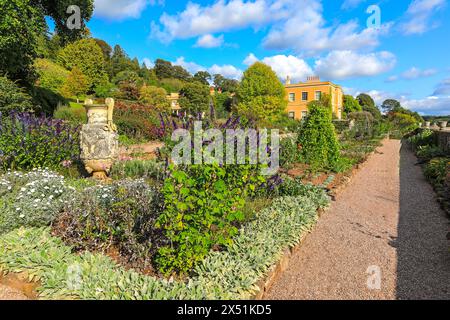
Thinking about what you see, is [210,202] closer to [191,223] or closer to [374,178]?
[191,223]

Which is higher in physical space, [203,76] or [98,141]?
[203,76]

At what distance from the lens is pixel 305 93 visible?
3703 centimetres

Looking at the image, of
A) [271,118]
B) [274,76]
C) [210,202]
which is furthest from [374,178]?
[274,76]

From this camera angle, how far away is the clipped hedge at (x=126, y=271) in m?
2.01

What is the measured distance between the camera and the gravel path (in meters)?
2.52

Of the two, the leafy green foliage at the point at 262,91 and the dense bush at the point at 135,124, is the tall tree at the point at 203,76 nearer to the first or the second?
the leafy green foliage at the point at 262,91

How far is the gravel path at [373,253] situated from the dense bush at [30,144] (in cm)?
523

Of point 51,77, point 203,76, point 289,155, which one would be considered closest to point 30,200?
point 289,155

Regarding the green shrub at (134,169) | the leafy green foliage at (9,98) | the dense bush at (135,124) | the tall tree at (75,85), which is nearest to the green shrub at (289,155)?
the green shrub at (134,169)

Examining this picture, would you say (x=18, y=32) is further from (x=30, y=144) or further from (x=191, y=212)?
(x=191, y=212)

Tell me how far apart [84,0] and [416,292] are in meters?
14.9

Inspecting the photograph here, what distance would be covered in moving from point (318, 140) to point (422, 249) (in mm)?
3748

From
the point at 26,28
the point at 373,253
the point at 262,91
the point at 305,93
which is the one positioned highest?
the point at 305,93

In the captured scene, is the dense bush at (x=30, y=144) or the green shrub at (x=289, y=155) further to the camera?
the green shrub at (x=289, y=155)
